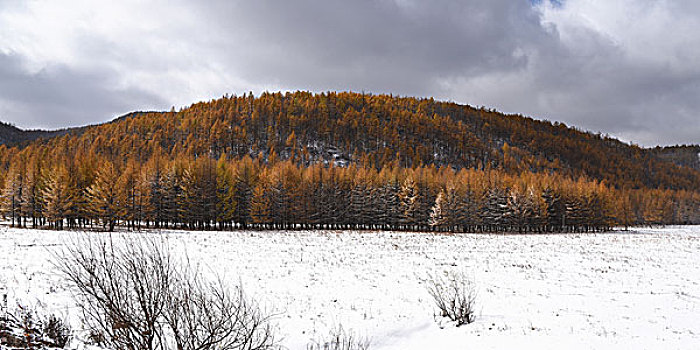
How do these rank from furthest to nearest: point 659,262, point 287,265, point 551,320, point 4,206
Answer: point 4,206 → point 659,262 → point 287,265 → point 551,320

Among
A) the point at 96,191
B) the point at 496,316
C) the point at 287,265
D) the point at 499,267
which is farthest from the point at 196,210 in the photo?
the point at 496,316

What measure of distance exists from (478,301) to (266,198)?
56.0 meters

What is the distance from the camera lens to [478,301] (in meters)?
15.5

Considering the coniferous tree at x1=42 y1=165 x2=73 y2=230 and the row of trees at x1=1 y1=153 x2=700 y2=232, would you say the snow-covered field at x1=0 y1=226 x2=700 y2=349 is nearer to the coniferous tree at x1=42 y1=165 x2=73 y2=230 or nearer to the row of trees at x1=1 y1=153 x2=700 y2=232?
the coniferous tree at x1=42 y1=165 x2=73 y2=230

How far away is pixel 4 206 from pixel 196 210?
95.8ft

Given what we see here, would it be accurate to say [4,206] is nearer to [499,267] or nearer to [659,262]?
[499,267]

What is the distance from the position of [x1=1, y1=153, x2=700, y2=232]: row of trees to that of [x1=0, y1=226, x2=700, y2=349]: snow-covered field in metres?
34.1

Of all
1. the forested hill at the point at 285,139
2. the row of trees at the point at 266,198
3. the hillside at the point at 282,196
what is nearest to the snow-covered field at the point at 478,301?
the row of trees at the point at 266,198

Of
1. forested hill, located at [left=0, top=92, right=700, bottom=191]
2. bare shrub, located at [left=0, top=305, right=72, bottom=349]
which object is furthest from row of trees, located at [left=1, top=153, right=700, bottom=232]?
forested hill, located at [left=0, top=92, right=700, bottom=191]

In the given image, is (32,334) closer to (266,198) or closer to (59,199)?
(59,199)

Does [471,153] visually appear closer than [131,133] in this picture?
No

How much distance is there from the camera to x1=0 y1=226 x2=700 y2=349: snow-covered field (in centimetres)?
1102

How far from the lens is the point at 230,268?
830 inches

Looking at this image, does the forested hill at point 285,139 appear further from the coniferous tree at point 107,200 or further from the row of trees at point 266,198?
the coniferous tree at point 107,200
